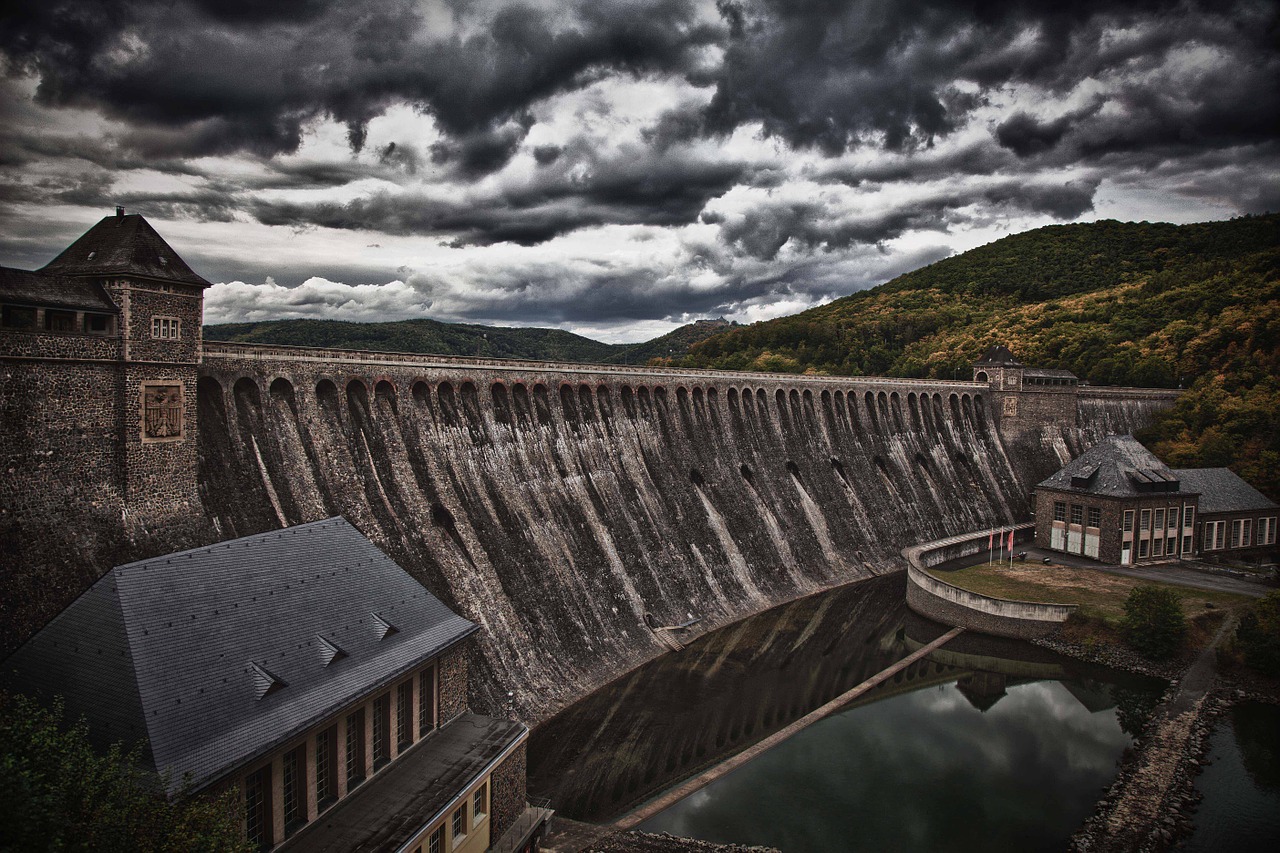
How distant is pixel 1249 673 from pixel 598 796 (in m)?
34.6

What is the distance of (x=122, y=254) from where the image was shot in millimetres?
24484

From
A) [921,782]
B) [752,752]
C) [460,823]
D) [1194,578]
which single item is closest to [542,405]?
[752,752]

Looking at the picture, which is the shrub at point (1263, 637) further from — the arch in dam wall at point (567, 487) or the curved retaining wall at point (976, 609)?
the arch in dam wall at point (567, 487)

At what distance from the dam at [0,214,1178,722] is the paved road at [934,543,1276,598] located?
20.5 feet

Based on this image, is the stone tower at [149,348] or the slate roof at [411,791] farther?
the stone tower at [149,348]

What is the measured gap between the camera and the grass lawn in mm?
45125

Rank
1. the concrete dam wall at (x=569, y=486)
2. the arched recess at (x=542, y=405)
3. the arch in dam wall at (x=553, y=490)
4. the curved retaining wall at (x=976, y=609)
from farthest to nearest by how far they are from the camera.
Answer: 1. the curved retaining wall at (x=976, y=609)
2. the arched recess at (x=542, y=405)
3. the concrete dam wall at (x=569, y=486)
4. the arch in dam wall at (x=553, y=490)

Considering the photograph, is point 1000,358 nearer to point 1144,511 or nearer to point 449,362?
point 1144,511

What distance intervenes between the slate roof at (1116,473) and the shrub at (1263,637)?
56.6ft

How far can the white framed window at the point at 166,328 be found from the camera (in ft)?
83.0

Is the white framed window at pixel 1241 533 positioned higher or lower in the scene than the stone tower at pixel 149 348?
lower

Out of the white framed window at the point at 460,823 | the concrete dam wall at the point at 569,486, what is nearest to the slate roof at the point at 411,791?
the white framed window at the point at 460,823

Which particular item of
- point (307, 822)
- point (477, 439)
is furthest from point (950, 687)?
point (307, 822)

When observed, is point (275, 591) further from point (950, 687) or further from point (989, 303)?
point (989, 303)
